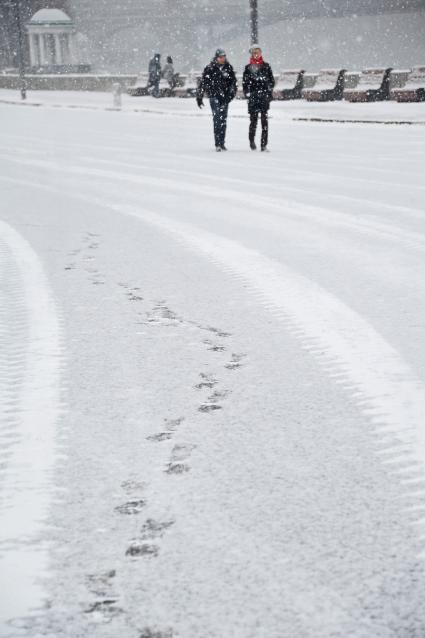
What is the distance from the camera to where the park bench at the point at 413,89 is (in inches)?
1056

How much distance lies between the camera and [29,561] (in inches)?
110

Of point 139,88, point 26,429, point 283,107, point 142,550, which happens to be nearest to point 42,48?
point 139,88

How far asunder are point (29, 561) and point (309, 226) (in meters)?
6.44

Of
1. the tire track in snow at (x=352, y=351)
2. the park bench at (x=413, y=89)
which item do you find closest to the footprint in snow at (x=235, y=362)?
the tire track in snow at (x=352, y=351)

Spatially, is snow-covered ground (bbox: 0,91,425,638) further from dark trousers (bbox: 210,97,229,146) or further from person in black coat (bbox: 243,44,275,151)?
dark trousers (bbox: 210,97,229,146)

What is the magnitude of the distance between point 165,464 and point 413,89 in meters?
24.7

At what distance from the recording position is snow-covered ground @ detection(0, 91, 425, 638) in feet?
8.46

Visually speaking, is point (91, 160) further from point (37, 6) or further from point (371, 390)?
point (37, 6)

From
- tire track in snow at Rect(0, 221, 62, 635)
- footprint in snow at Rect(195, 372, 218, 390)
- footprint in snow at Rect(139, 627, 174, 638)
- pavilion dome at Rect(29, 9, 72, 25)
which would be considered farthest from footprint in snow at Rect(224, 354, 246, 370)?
pavilion dome at Rect(29, 9, 72, 25)

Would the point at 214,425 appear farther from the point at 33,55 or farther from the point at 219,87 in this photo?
the point at 33,55

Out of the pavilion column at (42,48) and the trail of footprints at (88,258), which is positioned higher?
the pavilion column at (42,48)

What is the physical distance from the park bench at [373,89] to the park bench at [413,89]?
51 centimetres

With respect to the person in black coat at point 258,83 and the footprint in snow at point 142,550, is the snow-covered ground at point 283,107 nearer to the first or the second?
the person in black coat at point 258,83

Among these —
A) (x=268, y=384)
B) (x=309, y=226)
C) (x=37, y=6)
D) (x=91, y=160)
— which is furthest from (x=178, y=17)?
(x=268, y=384)
